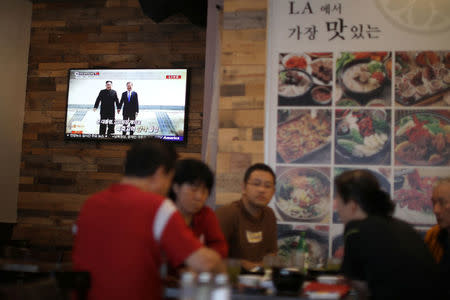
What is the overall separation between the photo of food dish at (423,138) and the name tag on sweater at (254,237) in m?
1.16

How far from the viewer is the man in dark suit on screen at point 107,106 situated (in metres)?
5.82

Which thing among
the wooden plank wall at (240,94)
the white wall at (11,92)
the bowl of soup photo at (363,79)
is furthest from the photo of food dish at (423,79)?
the white wall at (11,92)

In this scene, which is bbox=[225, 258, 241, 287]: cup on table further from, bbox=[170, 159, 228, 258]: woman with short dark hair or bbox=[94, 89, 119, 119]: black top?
bbox=[94, 89, 119, 119]: black top

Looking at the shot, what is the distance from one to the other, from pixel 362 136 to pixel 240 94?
3.06 ft

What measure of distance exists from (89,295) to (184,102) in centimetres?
395

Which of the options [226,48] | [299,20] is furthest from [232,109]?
[299,20]

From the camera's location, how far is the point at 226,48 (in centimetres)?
391

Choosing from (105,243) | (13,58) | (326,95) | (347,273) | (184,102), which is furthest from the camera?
(13,58)

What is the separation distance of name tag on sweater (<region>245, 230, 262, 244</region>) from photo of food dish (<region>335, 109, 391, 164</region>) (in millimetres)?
876

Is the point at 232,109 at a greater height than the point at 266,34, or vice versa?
the point at 266,34

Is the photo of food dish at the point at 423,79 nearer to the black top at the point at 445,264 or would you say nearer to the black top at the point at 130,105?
the black top at the point at 445,264

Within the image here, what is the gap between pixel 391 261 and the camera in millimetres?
1930

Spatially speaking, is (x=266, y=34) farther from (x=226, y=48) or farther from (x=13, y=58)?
(x=13, y=58)

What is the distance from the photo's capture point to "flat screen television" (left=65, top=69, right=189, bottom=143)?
5.69 m
